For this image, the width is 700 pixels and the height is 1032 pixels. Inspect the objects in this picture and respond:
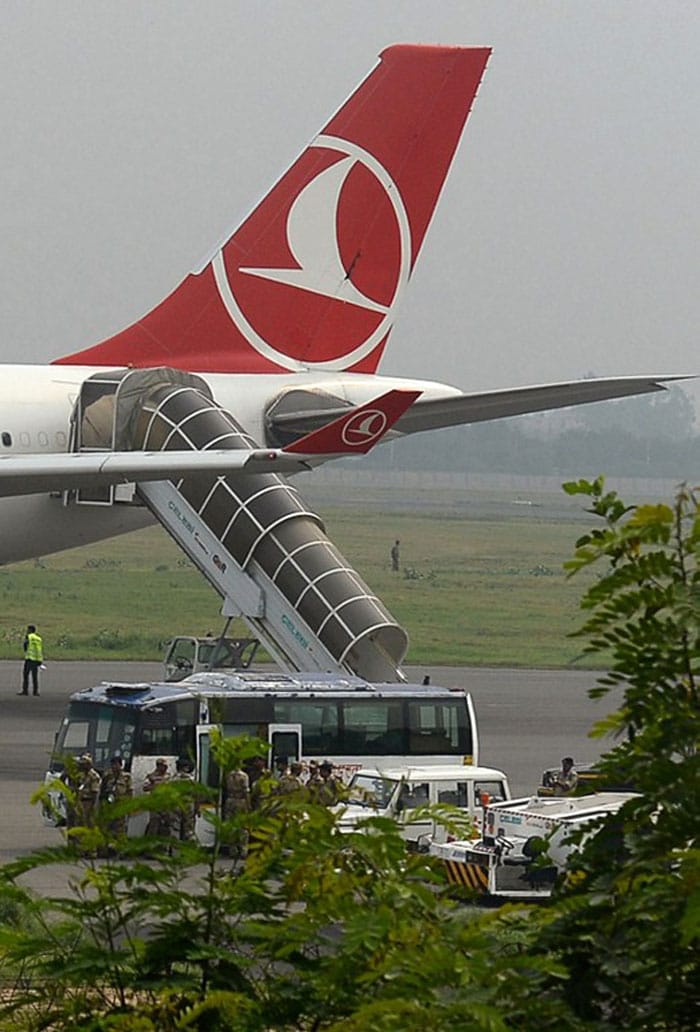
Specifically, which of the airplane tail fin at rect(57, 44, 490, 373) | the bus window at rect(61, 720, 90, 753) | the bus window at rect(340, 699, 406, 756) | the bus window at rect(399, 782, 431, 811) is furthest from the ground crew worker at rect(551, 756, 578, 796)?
the airplane tail fin at rect(57, 44, 490, 373)

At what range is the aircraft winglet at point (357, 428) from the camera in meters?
28.3

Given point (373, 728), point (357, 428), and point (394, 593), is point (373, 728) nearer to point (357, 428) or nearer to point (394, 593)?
point (357, 428)

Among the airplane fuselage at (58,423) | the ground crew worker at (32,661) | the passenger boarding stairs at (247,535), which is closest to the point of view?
the passenger boarding stairs at (247,535)

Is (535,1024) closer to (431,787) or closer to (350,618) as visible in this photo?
(431,787)

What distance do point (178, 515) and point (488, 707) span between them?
448 inches

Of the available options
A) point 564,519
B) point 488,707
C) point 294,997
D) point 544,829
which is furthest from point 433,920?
point 564,519

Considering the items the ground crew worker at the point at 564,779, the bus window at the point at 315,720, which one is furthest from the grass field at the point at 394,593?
the bus window at the point at 315,720

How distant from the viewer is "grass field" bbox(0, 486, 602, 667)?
58656 millimetres

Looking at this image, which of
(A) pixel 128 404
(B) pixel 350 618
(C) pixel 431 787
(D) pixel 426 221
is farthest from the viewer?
(D) pixel 426 221

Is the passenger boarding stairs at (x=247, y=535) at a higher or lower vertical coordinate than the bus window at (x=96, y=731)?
higher

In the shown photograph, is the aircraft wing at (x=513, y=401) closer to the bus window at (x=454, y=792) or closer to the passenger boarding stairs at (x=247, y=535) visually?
the passenger boarding stairs at (x=247, y=535)

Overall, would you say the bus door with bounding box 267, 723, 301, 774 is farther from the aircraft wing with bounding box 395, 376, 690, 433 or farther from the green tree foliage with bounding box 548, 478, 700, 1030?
the green tree foliage with bounding box 548, 478, 700, 1030

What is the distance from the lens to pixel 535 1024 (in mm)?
5207

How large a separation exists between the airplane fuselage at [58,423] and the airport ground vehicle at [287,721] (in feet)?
31.4
